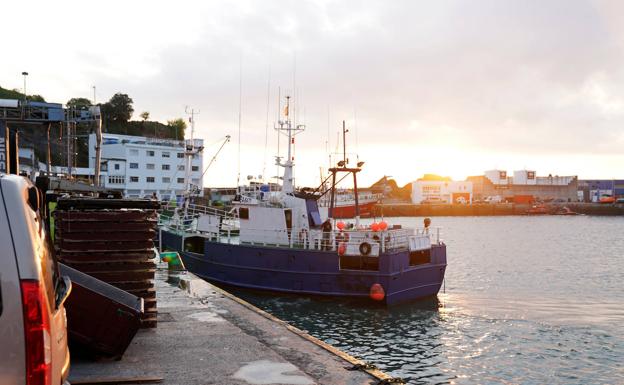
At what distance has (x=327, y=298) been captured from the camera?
2045 cm

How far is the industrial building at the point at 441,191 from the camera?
145250 millimetres

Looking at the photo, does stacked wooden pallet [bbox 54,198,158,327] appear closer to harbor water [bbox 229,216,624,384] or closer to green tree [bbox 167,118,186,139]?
harbor water [bbox 229,216,624,384]

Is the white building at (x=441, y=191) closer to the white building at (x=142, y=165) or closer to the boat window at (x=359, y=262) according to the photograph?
the white building at (x=142, y=165)

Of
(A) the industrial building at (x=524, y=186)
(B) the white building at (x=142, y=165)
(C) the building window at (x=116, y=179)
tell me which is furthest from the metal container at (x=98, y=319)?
(A) the industrial building at (x=524, y=186)

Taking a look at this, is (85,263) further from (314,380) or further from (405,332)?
(405,332)

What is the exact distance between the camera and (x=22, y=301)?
319 cm

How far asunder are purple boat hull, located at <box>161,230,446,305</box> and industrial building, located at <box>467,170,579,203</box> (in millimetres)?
137352

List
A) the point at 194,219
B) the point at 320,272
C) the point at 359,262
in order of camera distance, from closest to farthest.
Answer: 1. the point at 359,262
2. the point at 320,272
3. the point at 194,219

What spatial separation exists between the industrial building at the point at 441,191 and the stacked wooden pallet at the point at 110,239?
456ft

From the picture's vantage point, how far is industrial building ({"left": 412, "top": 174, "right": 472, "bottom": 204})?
145 metres

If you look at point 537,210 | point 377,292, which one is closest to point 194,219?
point 377,292

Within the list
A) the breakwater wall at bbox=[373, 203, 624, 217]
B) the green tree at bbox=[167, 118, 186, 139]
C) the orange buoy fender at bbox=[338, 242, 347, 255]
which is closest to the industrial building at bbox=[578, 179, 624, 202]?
the breakwater wall at bbox=[373, 203, 624, 217]

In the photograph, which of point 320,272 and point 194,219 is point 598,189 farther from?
point 320,272

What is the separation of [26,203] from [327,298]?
57.7ft
